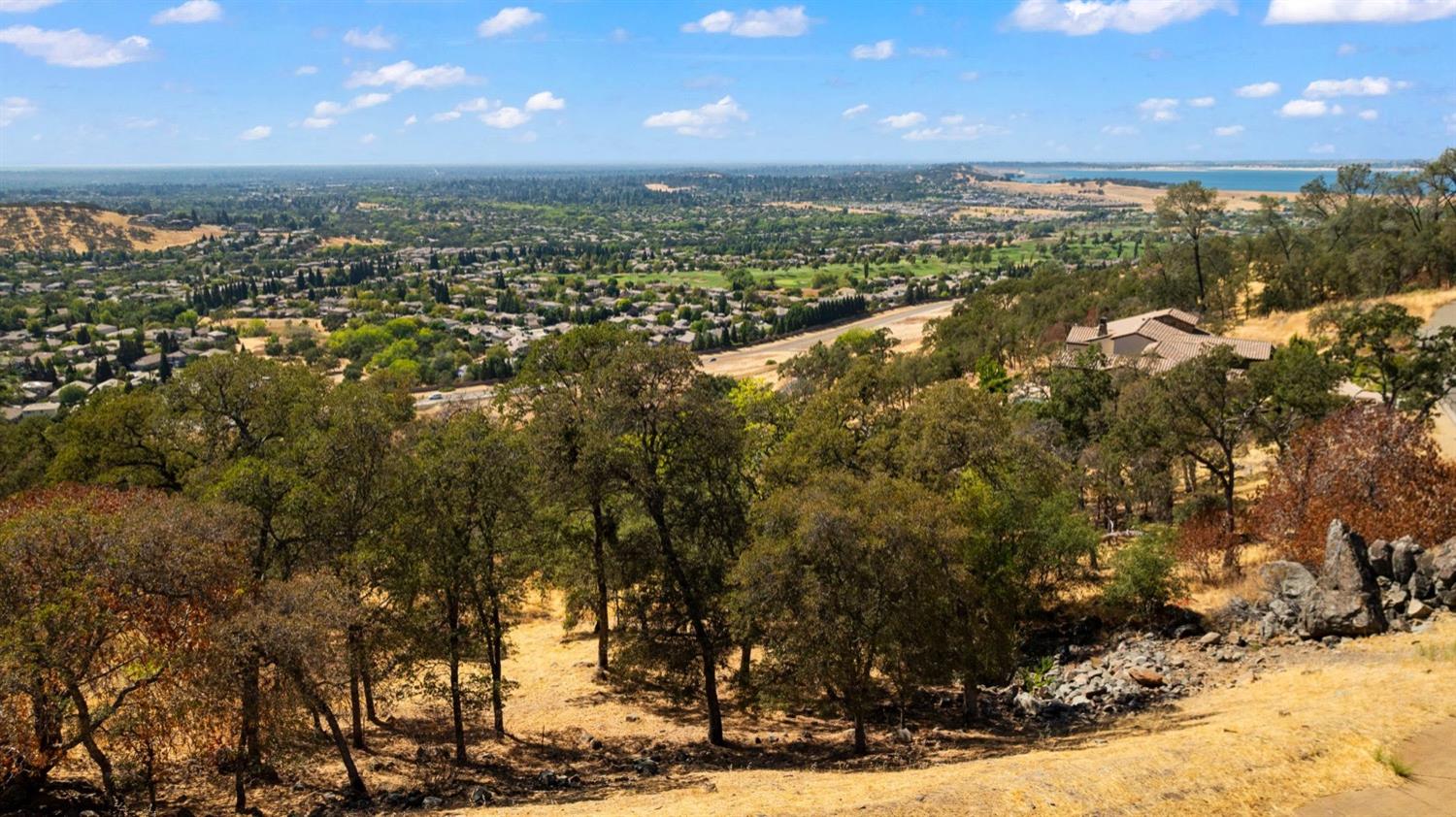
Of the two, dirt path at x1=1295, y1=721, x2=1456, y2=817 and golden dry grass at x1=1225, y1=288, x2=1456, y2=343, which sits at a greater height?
golden dry grass at x1=1225, y1=288, x2=1456, y2=343

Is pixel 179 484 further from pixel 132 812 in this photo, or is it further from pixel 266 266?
pixel 266 266

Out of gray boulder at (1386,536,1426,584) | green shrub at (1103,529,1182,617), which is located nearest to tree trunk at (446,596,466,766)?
green shrub at (1103,529,1182,617)

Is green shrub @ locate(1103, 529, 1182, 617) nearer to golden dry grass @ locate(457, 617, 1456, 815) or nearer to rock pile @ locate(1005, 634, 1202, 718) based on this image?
rock pile @ locate(1005, 634, 1202, 718)

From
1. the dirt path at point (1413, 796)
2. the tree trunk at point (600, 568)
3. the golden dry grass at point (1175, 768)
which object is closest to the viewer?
the dirt path at point (1413, 796)

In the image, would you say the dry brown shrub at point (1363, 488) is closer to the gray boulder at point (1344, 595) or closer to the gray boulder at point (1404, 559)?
the gray boulder at point (1404, 559)

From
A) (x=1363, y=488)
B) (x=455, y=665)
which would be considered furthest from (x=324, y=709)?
(x=1363, y=488)

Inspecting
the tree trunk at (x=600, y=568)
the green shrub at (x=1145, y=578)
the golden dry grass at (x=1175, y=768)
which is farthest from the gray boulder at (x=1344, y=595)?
the tree trunk at (x=600, y=568)
